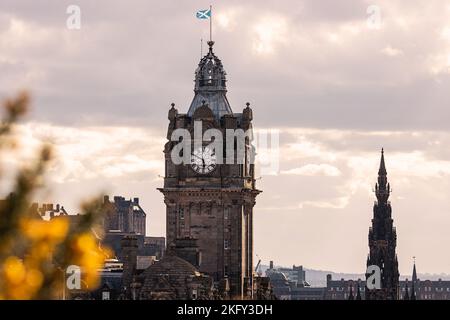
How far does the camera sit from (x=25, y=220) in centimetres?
1059

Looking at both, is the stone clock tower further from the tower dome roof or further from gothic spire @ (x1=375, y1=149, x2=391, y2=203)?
gothic spire @ (x1=375, y1=149, x2=391, y2=203)

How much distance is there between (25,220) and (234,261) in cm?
9787

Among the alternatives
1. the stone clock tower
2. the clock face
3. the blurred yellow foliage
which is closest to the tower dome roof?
the stone clock tower

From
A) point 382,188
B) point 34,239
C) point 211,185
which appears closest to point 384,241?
point 382,188

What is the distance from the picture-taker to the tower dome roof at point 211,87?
109 meters

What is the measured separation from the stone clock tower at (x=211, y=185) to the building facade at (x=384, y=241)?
7355 cm

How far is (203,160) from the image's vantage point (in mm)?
109125

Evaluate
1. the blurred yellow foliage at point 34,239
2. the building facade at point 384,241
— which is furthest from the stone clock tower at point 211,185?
the blurred yellow foliage at point 34,239

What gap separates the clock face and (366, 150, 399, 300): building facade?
7475 centimetres

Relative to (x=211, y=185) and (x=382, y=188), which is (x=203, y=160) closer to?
(x=211, y=185)

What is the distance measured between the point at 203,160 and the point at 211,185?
6.29ft

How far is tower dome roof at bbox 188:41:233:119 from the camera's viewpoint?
108688mm
